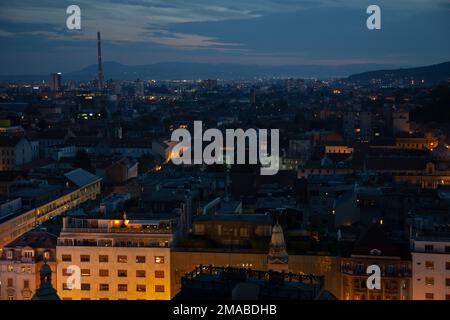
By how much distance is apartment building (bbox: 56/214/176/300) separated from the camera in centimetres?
962

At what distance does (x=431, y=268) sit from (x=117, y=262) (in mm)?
3882

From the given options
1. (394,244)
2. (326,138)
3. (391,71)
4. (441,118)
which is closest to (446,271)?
(394,244)

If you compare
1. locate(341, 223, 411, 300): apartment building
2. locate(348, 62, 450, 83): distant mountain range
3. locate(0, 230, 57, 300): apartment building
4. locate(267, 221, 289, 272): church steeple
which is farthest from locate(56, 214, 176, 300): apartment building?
locate(348, 62, 450, 83): distant mountain range

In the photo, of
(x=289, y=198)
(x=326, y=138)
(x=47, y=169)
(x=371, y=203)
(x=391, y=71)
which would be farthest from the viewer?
(x=391, y=71)

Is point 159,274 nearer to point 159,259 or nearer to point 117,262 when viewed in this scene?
point 159,259

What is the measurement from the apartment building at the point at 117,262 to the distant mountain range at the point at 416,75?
63.3 metres

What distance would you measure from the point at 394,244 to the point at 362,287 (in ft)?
2.46

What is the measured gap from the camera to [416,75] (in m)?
83.6

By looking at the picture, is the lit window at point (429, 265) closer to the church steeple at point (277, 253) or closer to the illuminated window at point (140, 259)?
the church steeple at point (277, 253)

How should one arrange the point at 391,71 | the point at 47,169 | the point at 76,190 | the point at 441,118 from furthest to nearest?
1. the point at 391,71
2. the point at 441,118
3. the point at 47,169
4. the point at 76,190

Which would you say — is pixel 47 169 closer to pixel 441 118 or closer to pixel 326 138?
pixel 326 138

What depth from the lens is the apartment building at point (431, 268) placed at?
8.87 meters
